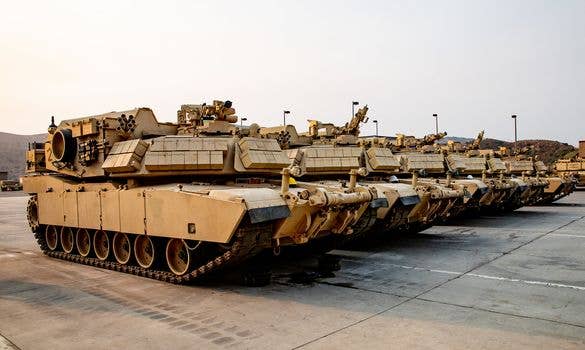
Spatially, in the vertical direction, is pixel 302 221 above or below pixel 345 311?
above

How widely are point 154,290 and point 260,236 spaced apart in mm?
2097

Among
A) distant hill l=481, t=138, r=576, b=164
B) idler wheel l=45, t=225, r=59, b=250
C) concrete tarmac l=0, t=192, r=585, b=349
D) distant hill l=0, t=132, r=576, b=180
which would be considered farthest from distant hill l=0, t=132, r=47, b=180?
concrete tarmac l=0, t=192, r=585, b=349

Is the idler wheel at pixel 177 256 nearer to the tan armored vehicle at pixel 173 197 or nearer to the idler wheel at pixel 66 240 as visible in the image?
the tan armored vehicle at pixel 173 197

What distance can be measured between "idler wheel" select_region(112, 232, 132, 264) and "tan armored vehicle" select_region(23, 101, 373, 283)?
2cm

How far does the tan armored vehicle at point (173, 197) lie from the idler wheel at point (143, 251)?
0.9 inches

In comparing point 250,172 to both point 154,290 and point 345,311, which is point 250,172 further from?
point 345,311

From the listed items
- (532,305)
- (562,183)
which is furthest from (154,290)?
(562,183)

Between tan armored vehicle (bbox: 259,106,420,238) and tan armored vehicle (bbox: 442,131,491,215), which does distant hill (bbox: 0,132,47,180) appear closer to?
tan armored vehicle (bbox: 442,131,491,215)

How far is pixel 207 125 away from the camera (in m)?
11.6

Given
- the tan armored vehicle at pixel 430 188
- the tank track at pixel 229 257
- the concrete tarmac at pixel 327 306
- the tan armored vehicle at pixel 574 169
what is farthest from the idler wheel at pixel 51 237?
the tan armored vehicle at pixel 574 169

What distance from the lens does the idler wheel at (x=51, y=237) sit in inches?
528

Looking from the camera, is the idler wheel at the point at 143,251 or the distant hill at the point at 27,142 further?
Result: the distant hill at the point at 27,142

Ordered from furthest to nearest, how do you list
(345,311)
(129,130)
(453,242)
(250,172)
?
1. (453,242)
2. (129,130)
3. (250,172)
4. (345,311)

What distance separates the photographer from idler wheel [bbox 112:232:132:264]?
11248 millimetres
